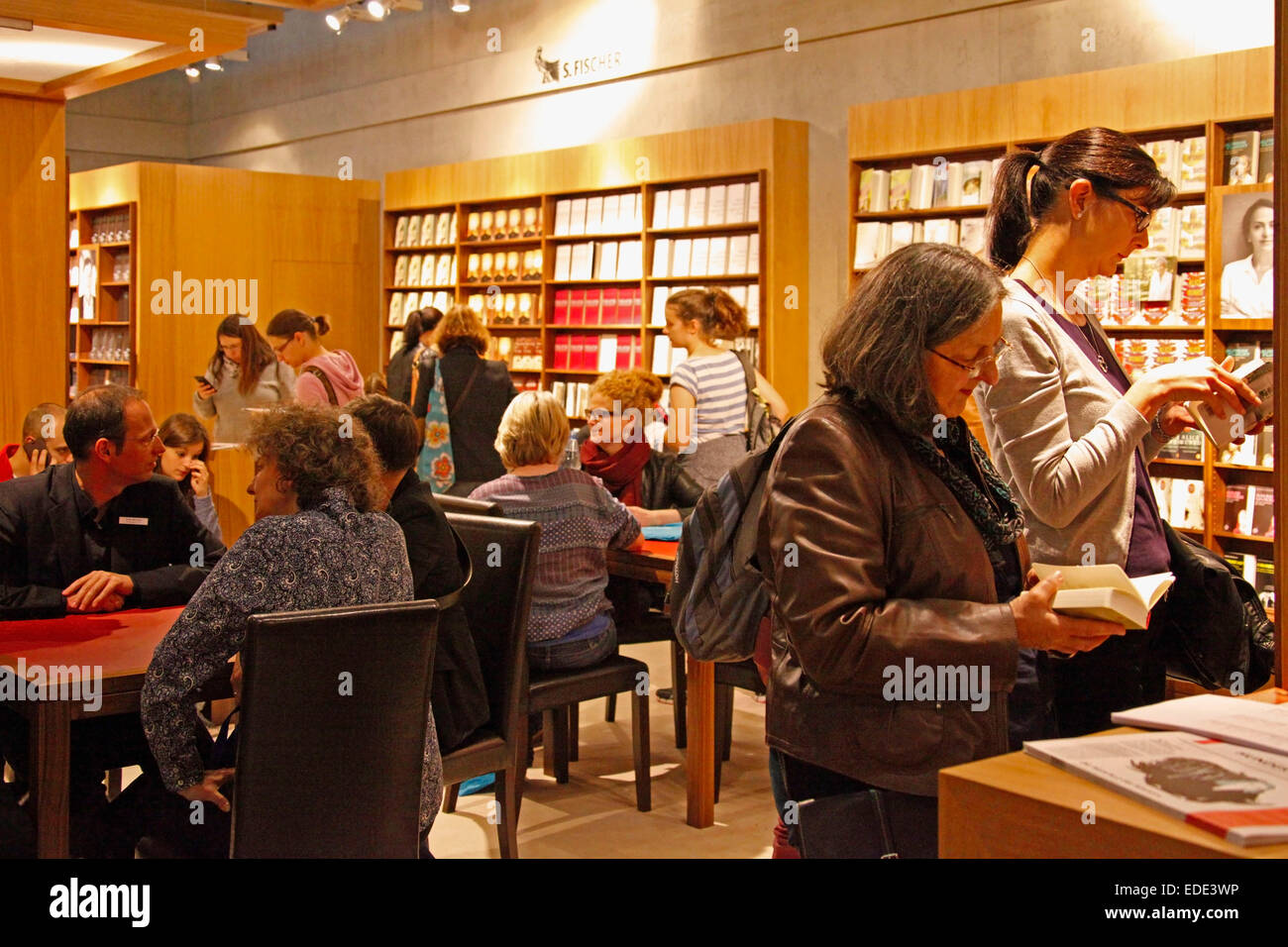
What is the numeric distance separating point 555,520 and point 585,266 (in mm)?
5091

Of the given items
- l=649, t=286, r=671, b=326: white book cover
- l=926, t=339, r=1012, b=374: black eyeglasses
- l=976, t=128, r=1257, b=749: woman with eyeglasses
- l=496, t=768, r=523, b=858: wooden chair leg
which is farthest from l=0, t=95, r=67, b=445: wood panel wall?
l=926, t=339, r=1012, b=374: black eyeglasses

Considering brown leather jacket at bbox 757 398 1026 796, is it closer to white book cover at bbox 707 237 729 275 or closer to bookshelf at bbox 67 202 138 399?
white book cover at bbox 707 237 729 275

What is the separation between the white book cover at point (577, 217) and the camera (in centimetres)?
887

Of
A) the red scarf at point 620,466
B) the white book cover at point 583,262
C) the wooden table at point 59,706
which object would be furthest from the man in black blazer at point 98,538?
the white book cover at point 583,262

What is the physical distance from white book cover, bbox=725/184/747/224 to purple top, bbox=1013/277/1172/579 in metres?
5.47

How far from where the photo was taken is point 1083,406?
2.33 metres

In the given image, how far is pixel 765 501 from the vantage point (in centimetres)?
191

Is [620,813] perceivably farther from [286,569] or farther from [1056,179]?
[1056,179]

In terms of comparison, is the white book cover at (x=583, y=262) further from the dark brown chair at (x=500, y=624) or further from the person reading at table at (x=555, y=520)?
the dark brown chair at (x=500, y=624)

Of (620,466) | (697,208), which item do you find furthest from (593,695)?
(697,208)
